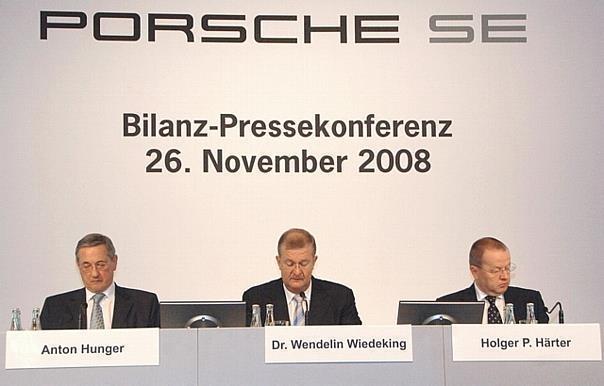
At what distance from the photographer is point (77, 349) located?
167 inches

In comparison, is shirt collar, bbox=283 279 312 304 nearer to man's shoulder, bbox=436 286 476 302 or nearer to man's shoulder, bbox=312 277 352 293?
man's shoulder, bbox=312 277 352 293

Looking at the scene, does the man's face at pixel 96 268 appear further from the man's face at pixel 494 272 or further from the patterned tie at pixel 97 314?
the man's face at pixel 494 272

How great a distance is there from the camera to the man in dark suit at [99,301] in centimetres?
571

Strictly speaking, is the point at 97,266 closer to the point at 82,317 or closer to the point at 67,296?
the point at 67,296

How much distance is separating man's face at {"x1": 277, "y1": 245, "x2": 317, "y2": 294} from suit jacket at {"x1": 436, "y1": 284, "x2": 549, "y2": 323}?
0.82 m

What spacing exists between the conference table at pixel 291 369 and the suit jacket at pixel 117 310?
4.46ft

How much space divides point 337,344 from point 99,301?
2.08m

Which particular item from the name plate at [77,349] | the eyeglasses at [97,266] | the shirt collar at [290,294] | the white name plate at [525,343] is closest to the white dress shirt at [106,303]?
the eyeglasses at [97,266]

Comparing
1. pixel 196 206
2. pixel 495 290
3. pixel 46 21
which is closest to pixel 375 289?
pixel 495 290

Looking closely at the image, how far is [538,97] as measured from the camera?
6.51 meters

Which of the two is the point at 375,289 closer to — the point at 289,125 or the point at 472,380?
the point at 289,125

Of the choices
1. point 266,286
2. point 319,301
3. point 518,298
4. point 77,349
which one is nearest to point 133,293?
point 266,286

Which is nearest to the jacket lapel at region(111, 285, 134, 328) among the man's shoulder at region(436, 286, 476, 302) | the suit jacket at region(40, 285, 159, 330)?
the suit jacket at region(40, 285, 159, 330)

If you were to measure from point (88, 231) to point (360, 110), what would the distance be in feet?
5.74
